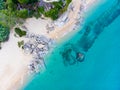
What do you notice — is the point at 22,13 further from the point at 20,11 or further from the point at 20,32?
the point at 20,32

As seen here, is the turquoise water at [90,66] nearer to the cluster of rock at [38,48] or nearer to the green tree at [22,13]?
the cluster of rock at [38,48]

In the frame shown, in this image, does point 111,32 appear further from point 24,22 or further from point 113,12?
point 24,22

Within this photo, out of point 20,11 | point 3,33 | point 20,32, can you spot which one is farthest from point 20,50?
point 20,11

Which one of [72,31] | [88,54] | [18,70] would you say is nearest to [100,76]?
[88,54]

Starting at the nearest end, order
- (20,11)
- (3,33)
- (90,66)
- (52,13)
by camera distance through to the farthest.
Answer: (20,11), (52,13), (90,66), (3,33)

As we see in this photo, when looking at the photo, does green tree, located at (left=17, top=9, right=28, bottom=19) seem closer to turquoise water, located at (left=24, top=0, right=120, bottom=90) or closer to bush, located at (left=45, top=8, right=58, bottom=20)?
bush, located at (left=45, top=8, right=58, bottom=20)

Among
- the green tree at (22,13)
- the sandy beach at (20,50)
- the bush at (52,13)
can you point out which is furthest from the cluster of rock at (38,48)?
the green tree at (22,13)
